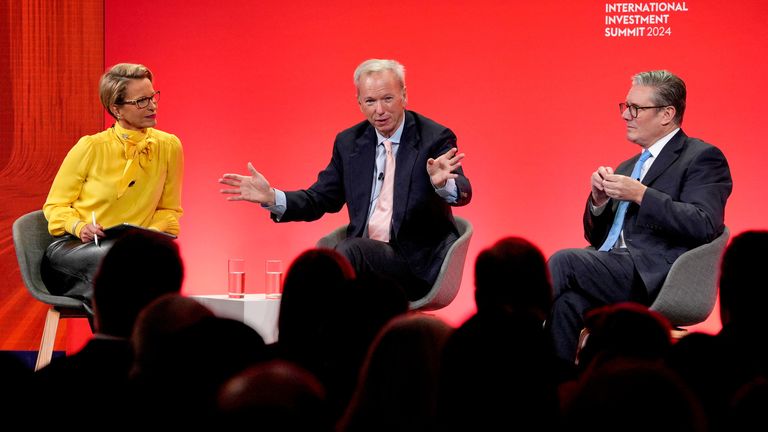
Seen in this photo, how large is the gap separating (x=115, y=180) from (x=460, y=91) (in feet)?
7.00

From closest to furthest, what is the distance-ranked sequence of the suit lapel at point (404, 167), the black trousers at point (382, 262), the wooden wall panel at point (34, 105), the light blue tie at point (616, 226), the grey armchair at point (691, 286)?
1. the grey armchair at point (691, 286)
2. the black trousers at point (382, 262)
3. the light blue tie at point (616, 226)
4. the suit lapel at point (404, 167)
5. the wooden wall panel at point (34, 105)

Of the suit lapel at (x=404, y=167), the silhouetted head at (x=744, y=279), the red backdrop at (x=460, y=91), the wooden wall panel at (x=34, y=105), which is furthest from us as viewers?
the wooden wall panel at (x=34, y=105)

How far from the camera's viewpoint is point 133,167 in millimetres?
4277

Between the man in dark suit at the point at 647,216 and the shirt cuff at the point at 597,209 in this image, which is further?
the shirt cuff at the point at 597,209

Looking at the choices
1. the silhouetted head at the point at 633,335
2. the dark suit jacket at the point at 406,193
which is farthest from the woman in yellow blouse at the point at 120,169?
the silhouetted head at the point at 633,335

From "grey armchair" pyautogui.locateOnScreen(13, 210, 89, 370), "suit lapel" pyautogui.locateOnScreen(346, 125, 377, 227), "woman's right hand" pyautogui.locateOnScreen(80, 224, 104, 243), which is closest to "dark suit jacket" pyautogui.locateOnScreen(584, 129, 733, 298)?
"suit lapel" pyautogui.locateOnScreen(346, 125, 377, 227)

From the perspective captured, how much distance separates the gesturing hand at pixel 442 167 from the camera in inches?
148

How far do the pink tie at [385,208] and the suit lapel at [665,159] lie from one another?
1066mm

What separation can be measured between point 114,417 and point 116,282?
0.49 metres

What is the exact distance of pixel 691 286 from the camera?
3.48 metres

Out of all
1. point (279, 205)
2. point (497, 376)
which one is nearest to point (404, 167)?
point (279, 205)

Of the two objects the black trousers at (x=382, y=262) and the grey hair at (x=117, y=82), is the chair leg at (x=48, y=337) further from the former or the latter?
the black trousers at (x=382, y=262)

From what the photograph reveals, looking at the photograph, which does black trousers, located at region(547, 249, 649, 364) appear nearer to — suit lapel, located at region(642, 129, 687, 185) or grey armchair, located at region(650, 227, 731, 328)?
grey armchair, located at region(650, 227, 731, 328)

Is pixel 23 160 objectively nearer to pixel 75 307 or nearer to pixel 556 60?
pixel 75 307
